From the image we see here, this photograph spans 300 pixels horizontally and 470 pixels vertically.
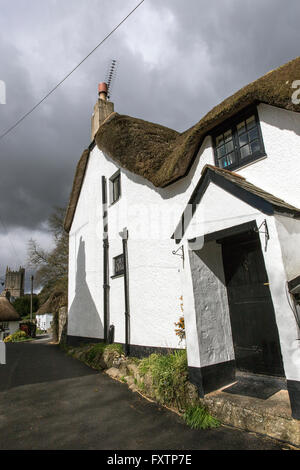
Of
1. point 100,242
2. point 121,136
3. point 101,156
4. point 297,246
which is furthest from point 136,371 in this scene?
point 101,156

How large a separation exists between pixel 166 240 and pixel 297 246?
3.57 m

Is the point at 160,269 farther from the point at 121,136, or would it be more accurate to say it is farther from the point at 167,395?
the point at 121,136

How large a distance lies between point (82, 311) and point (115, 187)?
5592 millimetres

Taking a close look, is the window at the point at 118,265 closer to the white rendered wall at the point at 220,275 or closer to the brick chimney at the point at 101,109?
the white rendered wall at the point at 220,275

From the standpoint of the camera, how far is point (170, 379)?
15.1 feet

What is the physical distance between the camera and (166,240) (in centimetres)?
685

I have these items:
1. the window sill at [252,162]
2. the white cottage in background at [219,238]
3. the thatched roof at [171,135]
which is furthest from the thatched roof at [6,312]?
the window sill at [252,162]

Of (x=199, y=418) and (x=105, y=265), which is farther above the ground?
(x=105, y=265)

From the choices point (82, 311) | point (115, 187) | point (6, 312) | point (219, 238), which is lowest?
point (82, 311)

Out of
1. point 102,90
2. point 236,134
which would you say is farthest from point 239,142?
A: point 102,90

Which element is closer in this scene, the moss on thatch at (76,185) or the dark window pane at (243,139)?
the dark window pane at (243,139)

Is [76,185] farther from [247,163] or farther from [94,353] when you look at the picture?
[247,163]

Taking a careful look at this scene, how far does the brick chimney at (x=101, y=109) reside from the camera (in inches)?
Result: 474

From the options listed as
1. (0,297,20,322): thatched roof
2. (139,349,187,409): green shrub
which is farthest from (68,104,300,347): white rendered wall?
(0,297,20,322): thatched roof
